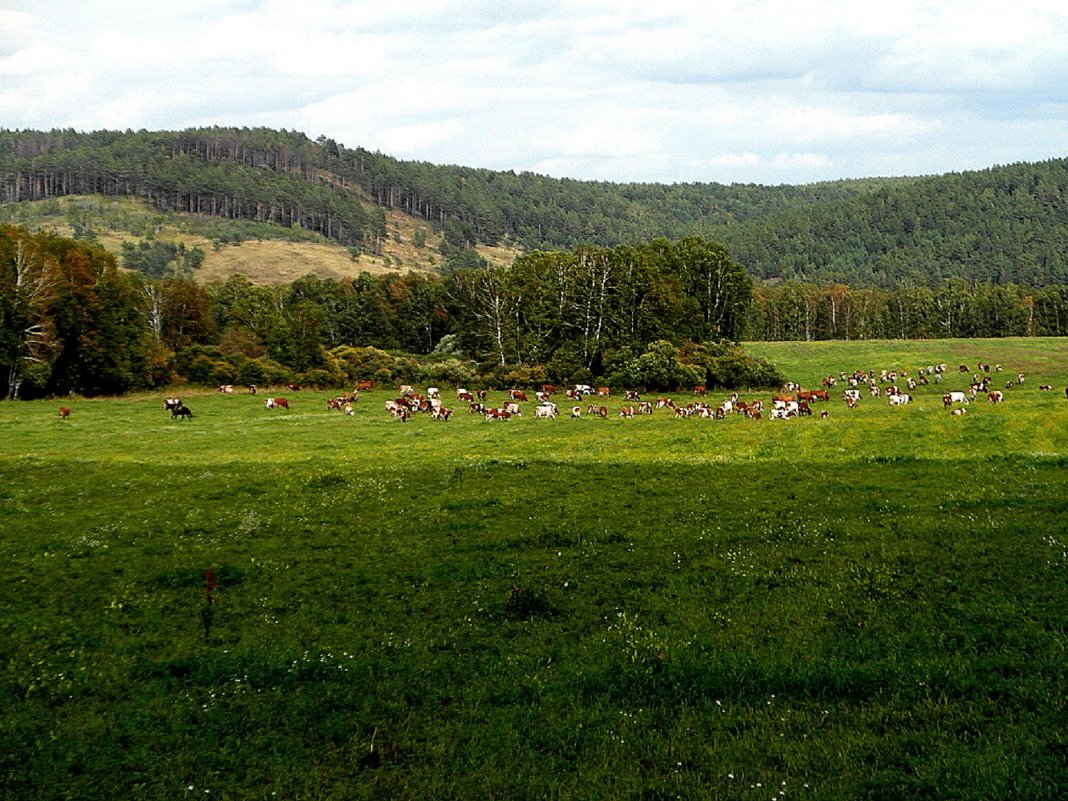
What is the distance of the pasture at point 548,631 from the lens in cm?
788

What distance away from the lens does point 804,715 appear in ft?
28.4

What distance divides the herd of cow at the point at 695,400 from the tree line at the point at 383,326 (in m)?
4.96

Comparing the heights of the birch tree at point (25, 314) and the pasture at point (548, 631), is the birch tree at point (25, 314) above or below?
above

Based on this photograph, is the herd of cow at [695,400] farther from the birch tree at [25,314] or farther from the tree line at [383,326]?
the birch tree at [25,314]

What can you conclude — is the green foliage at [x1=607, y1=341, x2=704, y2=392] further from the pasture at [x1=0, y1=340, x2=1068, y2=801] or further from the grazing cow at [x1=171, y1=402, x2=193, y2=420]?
the pasture at [x1=0, y1=340, x2=1068, y2=801]

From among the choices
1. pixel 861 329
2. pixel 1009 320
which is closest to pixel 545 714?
pixel 861 329

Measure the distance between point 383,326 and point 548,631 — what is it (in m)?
112

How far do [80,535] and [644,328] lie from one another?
69.1 m

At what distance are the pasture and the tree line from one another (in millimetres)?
48775

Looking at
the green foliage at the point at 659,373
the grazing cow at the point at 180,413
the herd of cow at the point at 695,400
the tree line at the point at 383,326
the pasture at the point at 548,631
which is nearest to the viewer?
the pasture at the point at 548,631

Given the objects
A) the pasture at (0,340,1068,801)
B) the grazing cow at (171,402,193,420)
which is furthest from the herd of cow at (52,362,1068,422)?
the pasture at (0,340,1068,801)

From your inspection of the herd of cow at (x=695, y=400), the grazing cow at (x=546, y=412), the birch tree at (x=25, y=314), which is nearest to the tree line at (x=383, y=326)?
the birch tree at (x=25, y=314)

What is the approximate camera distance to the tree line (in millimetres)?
63031

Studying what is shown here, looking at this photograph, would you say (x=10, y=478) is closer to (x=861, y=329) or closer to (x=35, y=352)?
(x=35, y=352)
